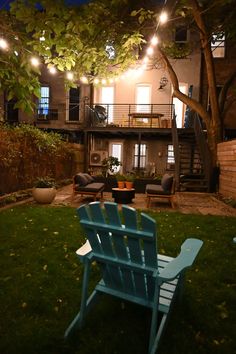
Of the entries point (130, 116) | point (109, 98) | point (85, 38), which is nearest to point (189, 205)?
point (85, 38)

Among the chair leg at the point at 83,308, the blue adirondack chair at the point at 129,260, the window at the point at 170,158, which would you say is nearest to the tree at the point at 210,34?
the window at the point at 170,158

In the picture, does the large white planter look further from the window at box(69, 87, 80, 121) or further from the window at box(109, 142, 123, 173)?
the window at box(69, 87, 80, 121)

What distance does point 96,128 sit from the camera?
14.1 m

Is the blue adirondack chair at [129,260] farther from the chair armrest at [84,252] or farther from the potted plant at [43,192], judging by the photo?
the potted plant at [43,192]

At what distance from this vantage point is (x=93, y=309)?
241 cm

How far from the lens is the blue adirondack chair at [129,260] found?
1.80 m

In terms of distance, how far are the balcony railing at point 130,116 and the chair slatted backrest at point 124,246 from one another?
1242 cm

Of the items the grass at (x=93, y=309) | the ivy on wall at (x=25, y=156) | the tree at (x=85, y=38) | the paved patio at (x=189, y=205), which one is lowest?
the grass at (x=93, y=309)

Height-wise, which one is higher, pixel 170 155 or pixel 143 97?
pixel 143 97

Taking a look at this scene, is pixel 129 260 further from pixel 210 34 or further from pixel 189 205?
pixel 210 34

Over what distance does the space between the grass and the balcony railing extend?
420 inches

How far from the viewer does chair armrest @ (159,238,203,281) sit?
1.78 metres

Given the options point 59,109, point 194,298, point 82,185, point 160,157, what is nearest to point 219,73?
point 160,157

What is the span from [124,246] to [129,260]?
0.12 m
